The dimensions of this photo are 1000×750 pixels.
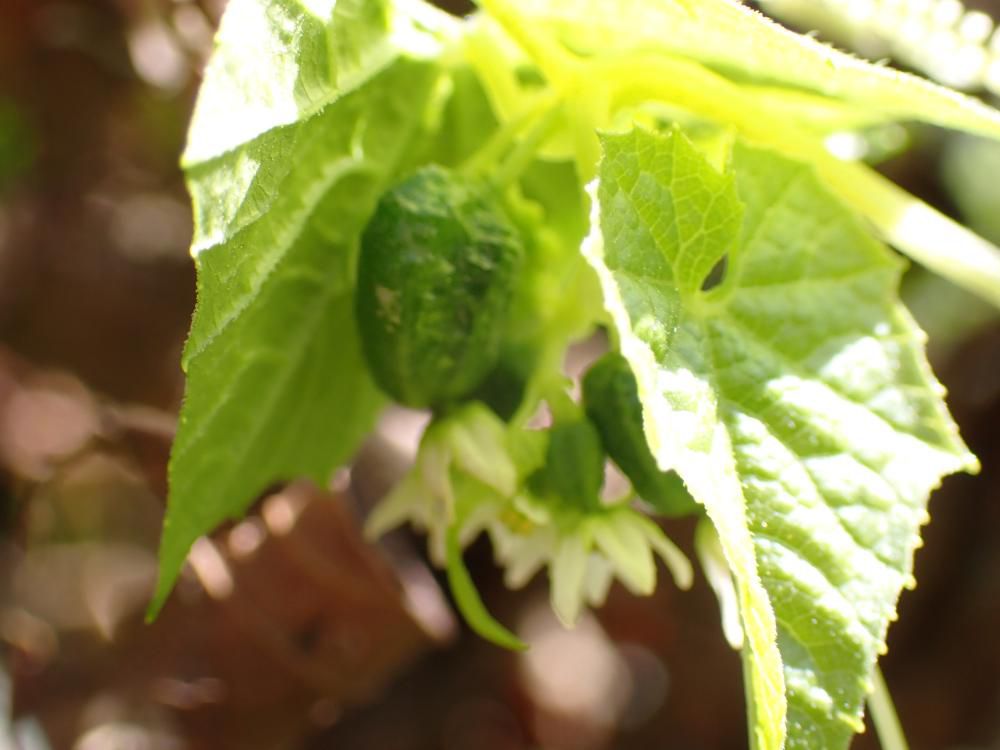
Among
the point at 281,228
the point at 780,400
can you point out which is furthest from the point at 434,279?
the point at 780,400

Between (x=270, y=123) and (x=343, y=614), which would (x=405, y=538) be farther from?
(x=270, y=123)

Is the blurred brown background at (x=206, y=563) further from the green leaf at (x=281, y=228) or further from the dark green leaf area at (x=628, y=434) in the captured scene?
the dark green leaf area at (x=628, y=434)

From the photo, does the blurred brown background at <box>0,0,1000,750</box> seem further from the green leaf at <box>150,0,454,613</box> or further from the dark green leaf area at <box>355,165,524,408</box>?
the dark green leaf area at <box>355,165,524,408</box>

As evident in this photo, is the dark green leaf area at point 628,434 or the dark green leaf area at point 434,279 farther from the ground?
the dark green leaf area at point 434,279

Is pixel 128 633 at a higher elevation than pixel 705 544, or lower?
lower

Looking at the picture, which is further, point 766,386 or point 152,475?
point 152,475

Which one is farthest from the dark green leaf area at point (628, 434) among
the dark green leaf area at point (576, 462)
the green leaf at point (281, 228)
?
the green leaf at point (281, 228)

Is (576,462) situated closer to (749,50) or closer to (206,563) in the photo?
A: (749,50)

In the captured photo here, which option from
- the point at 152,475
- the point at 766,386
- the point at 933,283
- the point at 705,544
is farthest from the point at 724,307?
the point at 933,283
